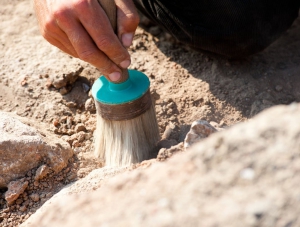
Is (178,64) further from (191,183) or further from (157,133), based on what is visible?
(191,183)

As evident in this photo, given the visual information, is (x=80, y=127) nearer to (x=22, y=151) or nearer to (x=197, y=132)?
(x=22, y=151)

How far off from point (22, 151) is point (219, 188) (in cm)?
116

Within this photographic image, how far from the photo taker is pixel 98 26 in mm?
1847

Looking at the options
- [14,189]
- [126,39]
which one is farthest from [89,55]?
[14,189]

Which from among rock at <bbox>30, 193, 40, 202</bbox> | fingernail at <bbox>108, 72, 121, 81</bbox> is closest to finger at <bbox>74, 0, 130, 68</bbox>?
fingernail at <bbox>108, 72, 121, 81</bbox>


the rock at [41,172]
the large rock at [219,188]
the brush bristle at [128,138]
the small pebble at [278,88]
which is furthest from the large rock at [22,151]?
the small pebble at [278,88]

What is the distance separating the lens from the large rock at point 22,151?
6.40 feet

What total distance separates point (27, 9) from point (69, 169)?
1539 millimetres

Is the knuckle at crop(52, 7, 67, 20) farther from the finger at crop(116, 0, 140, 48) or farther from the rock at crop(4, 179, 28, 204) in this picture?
the rock at crop(4, 179, 28, 204)

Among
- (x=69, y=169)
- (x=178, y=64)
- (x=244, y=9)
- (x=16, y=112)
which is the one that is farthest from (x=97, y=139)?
(x=244, y=9)

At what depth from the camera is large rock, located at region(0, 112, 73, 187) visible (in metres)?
1.95

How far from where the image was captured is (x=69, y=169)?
6.81ft

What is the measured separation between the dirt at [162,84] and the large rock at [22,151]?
0.38 ft

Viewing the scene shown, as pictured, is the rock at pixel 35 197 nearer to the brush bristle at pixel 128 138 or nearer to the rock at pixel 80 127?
the brush bristle at pixel 128 138
